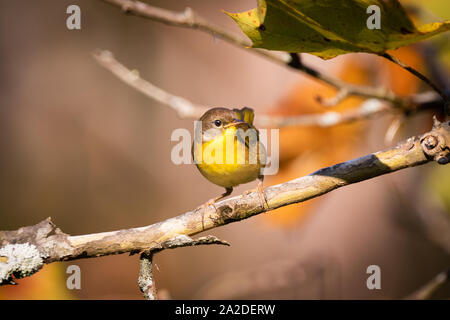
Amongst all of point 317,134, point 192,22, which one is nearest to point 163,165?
point 317,134

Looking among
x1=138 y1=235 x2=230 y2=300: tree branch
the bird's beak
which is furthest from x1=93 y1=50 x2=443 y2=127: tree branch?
x1=138 y1=235 x2=230 y2=300: tree branch

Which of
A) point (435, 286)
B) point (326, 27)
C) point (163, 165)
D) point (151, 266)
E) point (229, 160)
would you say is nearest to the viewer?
point (326, 27)

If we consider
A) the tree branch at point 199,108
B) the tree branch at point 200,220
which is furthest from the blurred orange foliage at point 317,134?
the tree branch at point 200,220

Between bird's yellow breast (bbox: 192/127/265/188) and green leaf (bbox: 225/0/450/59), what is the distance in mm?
884

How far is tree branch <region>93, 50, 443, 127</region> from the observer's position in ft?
6.16

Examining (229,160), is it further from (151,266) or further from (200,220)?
(151,266)

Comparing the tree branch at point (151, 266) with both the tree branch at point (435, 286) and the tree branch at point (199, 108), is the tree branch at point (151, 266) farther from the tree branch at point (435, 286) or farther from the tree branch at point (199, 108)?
the tree branch at point (435, 286)

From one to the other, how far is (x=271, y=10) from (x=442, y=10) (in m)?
1.39

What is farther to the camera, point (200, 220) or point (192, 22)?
point (192, 22)

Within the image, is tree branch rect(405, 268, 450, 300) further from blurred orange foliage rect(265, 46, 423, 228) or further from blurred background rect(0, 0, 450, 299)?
blurred background rect(0, 0, 450, 299)

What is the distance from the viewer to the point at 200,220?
132cm

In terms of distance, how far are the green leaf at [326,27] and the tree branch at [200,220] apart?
11.7 inches

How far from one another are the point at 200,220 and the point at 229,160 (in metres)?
0.67
